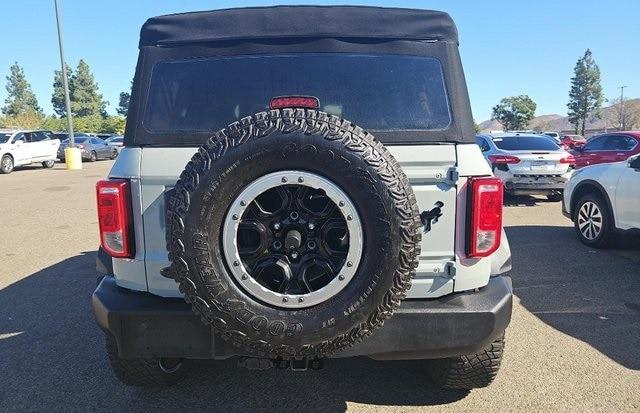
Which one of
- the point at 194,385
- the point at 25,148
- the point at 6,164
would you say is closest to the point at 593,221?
the point at 194,385

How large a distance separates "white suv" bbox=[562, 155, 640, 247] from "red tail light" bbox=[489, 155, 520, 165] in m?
2.77

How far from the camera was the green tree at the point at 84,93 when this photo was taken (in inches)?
3332

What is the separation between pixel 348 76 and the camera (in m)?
2.46

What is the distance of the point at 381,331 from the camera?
2145 mm

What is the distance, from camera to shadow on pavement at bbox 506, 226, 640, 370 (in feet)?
11.9

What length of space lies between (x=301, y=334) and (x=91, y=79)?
98464mm

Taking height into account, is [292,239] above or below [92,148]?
above

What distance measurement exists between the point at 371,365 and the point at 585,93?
91.6 meters

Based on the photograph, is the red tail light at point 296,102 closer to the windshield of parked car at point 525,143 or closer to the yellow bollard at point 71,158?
the windshield of parked car at point 525,143

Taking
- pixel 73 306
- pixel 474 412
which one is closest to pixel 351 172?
pixel 474 412

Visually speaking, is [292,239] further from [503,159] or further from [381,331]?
[503,159]

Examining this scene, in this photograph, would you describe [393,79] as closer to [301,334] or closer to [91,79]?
[301,334]

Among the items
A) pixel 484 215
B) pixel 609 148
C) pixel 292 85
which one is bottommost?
pixel 609 148

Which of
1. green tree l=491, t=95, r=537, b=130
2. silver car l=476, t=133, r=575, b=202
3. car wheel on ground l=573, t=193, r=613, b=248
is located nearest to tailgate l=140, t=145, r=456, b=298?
car wheel on ground l=573, t=193, r=613, b=248
